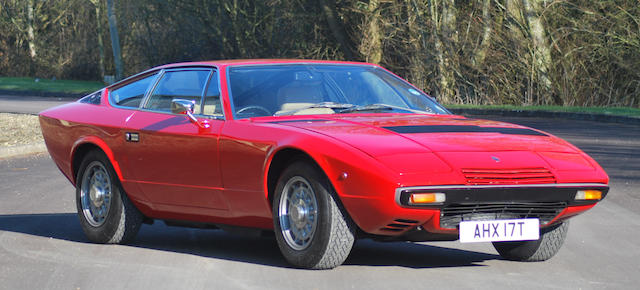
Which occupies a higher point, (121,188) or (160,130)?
(160,130)

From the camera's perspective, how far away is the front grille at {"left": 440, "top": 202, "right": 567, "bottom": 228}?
5793mm

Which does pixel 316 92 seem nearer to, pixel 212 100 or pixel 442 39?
pixel 212 100

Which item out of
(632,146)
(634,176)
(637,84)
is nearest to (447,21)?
(637,84)

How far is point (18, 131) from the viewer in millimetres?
18844

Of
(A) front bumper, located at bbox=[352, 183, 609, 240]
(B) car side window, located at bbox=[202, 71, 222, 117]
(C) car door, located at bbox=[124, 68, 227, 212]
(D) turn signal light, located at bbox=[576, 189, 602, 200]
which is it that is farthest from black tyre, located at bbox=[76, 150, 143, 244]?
(D) turn signal light, located at bbox=[576, 189, 602, 200]

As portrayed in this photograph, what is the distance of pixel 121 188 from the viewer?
7.67 meters

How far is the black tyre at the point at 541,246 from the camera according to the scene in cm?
660

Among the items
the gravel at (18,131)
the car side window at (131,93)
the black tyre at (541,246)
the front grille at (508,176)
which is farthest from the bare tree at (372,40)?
the front grille at (508,176)

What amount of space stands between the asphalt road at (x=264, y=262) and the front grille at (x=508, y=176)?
1.91 feet

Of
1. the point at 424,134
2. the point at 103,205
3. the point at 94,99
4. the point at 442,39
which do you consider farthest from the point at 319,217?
the point at 442,39

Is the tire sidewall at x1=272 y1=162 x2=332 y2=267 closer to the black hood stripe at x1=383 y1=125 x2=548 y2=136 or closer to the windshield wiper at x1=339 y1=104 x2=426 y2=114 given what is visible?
the black hood stripe at x1=383 y1=125 x2=548 y2=136

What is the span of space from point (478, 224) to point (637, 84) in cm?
2171

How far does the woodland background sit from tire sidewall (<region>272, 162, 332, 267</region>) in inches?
817

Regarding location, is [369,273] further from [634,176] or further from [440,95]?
[440,95]
